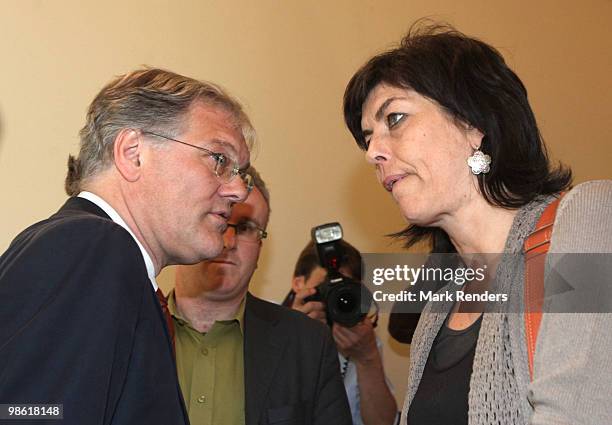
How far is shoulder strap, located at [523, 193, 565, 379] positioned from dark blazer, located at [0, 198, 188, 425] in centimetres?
64

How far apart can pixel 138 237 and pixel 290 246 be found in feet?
5.56

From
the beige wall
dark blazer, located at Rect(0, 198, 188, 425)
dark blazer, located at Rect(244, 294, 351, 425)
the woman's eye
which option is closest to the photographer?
dark blazer, located at Rect(244, 294, 351, 425)

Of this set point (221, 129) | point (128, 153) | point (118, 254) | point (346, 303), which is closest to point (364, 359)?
point (346, 303)

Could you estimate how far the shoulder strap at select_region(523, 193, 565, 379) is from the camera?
1.48 meters

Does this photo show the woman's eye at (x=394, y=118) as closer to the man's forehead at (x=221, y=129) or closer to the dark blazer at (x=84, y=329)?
the man's forehead at (x=221, y=129)

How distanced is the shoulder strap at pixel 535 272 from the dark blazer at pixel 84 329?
0.64 m

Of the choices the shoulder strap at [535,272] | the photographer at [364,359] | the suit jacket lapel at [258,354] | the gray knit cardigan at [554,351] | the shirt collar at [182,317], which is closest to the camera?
the gray knit cardigan at [554,351]

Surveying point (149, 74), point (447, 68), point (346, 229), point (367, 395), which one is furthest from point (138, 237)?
point (346, 229)

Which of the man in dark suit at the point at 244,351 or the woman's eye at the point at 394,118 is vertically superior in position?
the woman's eye at the point at 394,118

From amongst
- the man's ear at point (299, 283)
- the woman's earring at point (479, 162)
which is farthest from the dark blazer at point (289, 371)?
the woman's earring at point (479, 162)

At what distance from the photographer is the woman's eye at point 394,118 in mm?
1896

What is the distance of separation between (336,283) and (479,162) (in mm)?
901

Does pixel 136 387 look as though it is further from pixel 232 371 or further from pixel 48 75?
pixel 48 75

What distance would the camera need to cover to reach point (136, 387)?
1368mm
